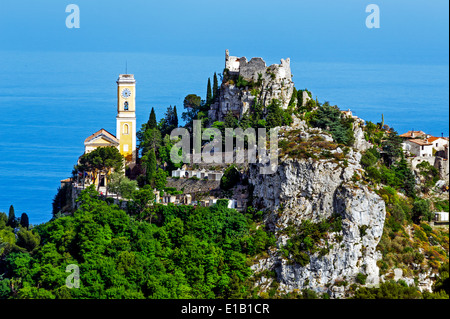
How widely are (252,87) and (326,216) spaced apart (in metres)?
14.3

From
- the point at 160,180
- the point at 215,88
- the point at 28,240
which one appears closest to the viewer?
the point at 28,240

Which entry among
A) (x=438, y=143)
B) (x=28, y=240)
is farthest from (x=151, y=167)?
(x=438, y=143)

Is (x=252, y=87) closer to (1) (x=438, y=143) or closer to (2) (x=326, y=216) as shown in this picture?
(1) (x=438, y=143)

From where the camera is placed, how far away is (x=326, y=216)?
60.5m

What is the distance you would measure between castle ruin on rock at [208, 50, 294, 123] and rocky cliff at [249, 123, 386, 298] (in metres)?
10.1

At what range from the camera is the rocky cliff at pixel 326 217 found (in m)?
59.2

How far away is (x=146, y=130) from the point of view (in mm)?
73500

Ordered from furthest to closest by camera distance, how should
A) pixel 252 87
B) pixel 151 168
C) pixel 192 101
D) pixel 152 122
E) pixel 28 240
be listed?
1. pixel 192 101
2. pixel 152 122
3. pixel 252 87
4. pixel 151 168
5. pixel 28 240

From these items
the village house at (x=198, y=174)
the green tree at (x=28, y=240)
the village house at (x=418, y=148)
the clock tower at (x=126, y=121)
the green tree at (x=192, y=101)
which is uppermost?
the green tree at (x=192, y=101)

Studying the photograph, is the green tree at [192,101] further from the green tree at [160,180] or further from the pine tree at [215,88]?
the green tree at [160,180]

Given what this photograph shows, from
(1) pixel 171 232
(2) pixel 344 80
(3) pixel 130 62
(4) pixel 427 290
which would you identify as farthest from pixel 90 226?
(3) pixel 130 62

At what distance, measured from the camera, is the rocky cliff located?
59.2 metres

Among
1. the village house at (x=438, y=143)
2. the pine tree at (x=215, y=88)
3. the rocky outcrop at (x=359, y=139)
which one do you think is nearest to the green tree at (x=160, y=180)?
the pine tree at (x=215, y=88)

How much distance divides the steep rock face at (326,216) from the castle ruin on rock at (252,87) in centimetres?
1004
